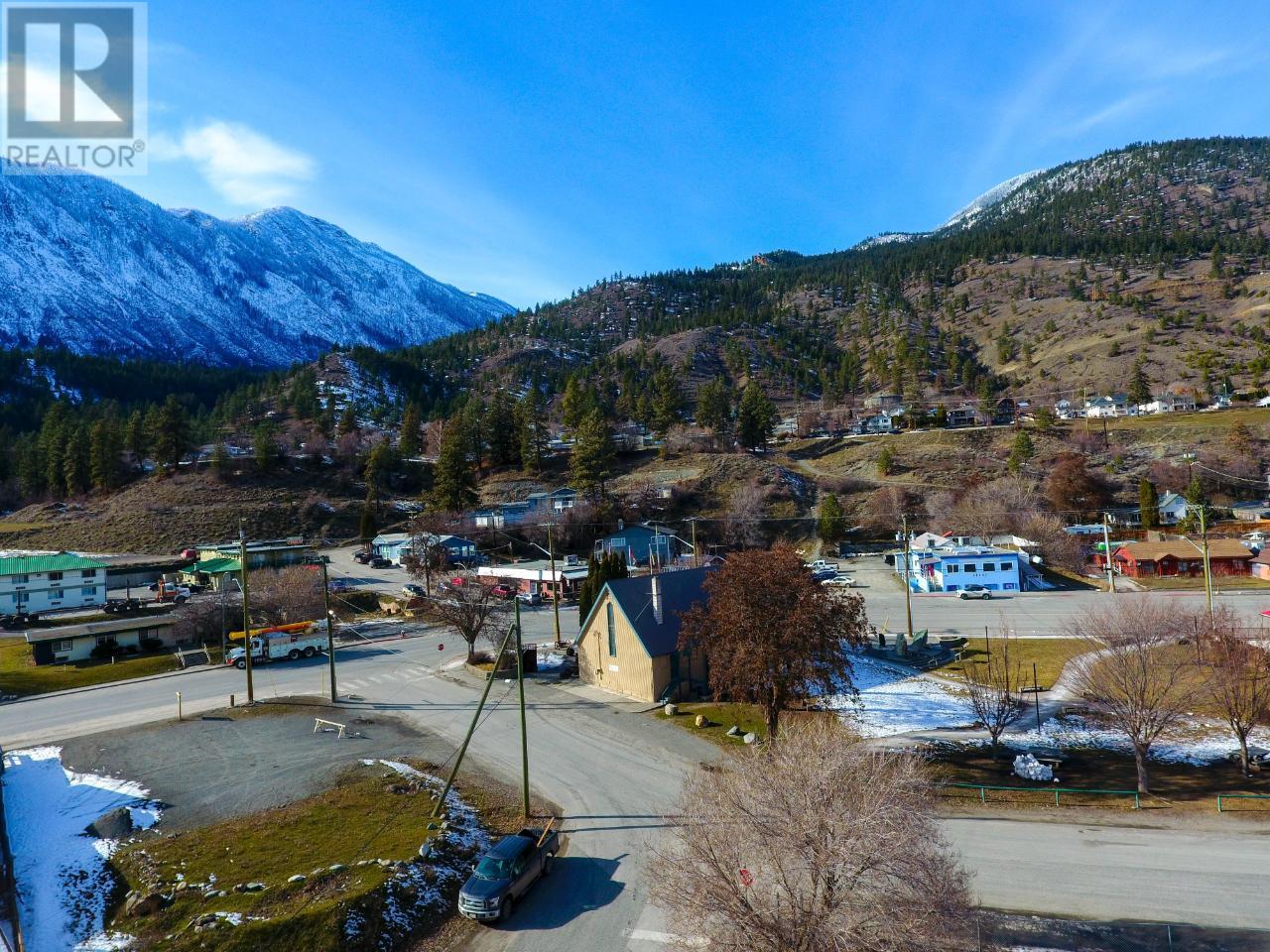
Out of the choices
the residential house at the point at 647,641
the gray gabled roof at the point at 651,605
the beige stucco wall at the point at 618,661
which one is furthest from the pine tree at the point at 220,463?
the gray gabled roof at the point at 651,605

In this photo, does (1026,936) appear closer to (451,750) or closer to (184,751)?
(451,750)

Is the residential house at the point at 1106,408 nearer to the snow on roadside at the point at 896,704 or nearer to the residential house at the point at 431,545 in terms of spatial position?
the snow on roadside at the point at 896,704

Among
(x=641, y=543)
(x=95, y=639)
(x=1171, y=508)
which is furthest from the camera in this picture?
(x=641, y=543)


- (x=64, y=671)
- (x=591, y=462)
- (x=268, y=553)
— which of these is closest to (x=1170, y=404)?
(x=591, y=462)

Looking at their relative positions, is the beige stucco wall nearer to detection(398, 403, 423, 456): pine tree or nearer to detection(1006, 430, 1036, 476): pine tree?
detection(1006, 430, 1036, 476): pine tree

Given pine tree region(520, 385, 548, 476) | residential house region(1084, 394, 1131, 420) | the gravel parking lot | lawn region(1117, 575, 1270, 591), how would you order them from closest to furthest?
1. the gravel parking lot
2. lawn region(1117, 575, 1270, 591)
3. pine tree region(520, 385, 548, 476)
4. residential house region(1084, 394, 1131, 420)

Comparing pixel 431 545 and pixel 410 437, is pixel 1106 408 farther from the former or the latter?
pixel 410 437

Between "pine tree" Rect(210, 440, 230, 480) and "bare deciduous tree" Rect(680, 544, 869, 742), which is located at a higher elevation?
"pine tree" Rect(210, 440, 230, 480)

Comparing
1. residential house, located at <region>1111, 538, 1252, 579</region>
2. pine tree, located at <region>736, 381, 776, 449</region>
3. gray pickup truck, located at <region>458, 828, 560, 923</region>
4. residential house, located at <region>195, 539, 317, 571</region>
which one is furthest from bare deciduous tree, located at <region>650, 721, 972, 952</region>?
pine tree, located at <region>736, 381, 776, 449</region>
